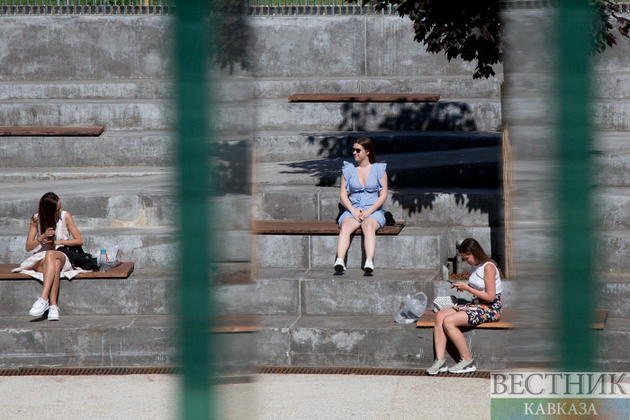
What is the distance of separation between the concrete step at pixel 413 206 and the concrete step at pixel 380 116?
3.22 m

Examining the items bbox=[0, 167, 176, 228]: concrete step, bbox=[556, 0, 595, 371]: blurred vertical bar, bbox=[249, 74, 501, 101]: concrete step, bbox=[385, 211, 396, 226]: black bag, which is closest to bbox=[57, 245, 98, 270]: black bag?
bbox=[0, 167, 176, 228]: concrete step

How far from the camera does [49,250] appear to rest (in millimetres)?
7168

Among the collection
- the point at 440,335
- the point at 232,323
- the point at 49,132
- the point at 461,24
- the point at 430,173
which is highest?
the point at 461,24

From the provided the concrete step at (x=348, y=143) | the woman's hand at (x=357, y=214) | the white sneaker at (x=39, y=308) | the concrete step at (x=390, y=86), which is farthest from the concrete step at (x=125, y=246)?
the concrete step at (x=390, y=86)

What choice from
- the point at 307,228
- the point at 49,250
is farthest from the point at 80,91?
the point at 307,228

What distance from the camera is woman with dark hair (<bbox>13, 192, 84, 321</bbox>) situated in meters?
7.00

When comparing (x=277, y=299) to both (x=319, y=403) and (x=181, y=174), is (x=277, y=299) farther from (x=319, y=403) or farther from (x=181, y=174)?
(x=181, y=174)

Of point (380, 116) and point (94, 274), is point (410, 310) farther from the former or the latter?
point (380, 116)

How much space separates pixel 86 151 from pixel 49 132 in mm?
567

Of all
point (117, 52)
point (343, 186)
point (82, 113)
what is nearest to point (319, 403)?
point (343, 186)

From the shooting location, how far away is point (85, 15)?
563 inches

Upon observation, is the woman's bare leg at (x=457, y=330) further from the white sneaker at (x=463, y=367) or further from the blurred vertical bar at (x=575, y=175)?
the blurred vertical bar at (x=575, y=175)

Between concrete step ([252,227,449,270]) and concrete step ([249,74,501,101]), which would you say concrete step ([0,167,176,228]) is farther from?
concrete step ([249,74,501,101])

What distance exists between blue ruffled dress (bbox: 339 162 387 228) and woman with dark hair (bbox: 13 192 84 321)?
2.57 metres
